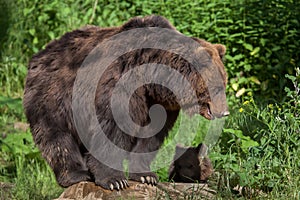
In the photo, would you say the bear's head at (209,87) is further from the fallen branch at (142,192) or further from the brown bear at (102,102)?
the fallen branch at (142,192)

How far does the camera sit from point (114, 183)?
5348mm

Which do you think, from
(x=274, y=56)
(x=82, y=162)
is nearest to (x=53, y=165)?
(x=82, y=162)

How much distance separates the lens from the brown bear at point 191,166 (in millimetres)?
6242

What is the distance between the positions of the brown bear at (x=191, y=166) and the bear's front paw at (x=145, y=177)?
2.24 ft

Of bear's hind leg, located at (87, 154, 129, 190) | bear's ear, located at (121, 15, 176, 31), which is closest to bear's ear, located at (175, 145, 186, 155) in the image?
bear's hind leg, located at (87, 154, 129, 190)

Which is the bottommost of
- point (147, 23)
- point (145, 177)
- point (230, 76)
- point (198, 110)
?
point (230, 76)

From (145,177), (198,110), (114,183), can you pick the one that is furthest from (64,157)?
(198,110)

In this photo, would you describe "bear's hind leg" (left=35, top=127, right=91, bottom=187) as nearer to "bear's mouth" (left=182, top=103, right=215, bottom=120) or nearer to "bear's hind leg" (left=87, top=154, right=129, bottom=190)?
"bear's hind leg" (left=87, top=154, right=129, bottom=190)

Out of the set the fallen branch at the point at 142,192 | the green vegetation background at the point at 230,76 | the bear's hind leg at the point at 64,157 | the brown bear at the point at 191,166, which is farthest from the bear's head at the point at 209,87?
the bear's hind leg at the point at 64,157

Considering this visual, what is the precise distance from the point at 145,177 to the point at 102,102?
68 cm

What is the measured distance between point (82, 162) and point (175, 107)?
36.0 inches

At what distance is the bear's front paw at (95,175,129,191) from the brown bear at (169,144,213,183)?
91 centimetres

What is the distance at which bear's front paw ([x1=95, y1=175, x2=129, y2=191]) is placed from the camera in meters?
5.34

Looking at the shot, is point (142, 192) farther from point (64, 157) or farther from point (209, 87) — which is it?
point (209, 87)
